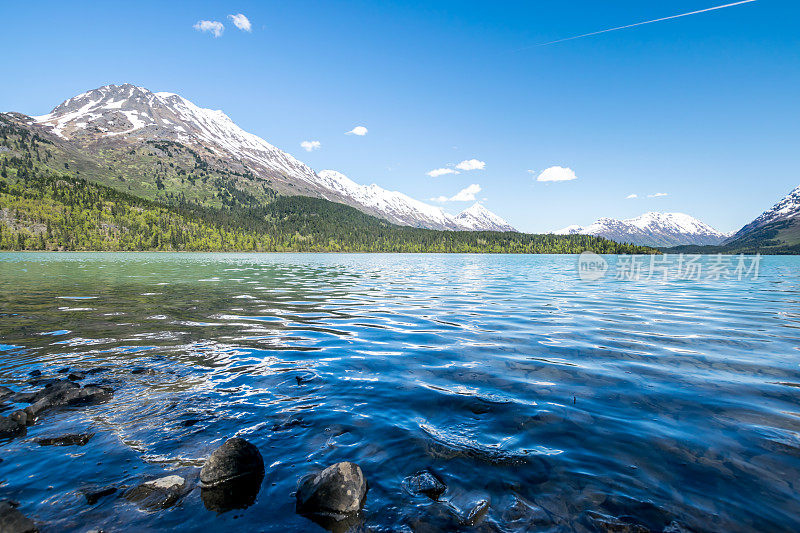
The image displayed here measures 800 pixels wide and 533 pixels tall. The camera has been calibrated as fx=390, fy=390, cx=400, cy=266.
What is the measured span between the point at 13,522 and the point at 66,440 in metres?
3.42

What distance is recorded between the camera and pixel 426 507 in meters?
6.16

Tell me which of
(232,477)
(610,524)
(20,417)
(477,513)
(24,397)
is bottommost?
(24,397)

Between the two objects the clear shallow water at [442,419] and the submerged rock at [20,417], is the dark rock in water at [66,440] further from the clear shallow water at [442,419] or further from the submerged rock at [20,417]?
the submerged rock at [20,417]

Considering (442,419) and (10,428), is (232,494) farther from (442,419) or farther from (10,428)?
(10,428)

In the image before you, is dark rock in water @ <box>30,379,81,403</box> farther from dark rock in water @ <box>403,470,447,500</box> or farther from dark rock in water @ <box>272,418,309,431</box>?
dark rock in water @ <box>403,470,447,500</box>

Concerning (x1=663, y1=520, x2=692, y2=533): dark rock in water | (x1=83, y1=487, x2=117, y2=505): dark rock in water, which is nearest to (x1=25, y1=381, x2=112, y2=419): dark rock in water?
(x1=83, y1=487, x2=117, y2=505): dark rock in water

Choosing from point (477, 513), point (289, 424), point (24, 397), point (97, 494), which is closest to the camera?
point (477, 513)

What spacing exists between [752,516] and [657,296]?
36.4 meters

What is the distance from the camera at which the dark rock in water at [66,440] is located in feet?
26.5

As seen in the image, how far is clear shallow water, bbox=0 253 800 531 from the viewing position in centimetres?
612

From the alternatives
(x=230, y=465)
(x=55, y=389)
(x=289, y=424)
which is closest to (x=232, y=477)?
(x=230, y=465)

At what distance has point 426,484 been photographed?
680cm

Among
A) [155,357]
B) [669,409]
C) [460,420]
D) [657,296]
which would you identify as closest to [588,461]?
[460,420]

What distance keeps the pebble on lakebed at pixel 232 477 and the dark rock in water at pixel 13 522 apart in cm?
216
